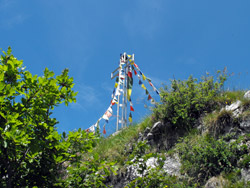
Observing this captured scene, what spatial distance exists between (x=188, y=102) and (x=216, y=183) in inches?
114

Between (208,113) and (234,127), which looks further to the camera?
A: (208,113)

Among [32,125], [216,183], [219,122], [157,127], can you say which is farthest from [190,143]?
[32,125]

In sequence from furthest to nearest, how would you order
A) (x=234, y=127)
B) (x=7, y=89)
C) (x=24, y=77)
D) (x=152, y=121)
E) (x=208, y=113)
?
(x=152, y=121)
(x=208, y=113)
(x=234, y=127)
(x=24, y=77)
(x=7, y=89)

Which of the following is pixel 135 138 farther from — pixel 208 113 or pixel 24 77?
pixel 24 77

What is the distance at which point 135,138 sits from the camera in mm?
8766

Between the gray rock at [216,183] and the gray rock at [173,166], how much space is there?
95cm

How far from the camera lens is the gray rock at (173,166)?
6.76m

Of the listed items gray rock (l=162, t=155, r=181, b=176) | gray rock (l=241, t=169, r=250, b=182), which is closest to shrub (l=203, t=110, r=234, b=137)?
gray rock (l=162, t=155, r=181, b=176)

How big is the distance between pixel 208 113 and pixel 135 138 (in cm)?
247

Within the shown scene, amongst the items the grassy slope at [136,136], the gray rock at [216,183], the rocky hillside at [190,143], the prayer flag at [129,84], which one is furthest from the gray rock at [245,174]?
the prayer flag at [129,84]

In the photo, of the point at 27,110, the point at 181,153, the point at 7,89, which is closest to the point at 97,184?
the point at 27,110

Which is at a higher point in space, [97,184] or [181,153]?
[181,153]

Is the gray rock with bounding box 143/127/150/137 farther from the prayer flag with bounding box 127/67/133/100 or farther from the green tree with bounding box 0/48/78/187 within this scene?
the prayer flag with bounding box 127/67/133/100

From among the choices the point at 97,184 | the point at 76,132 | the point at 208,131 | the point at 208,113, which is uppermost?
the point at 208,113
